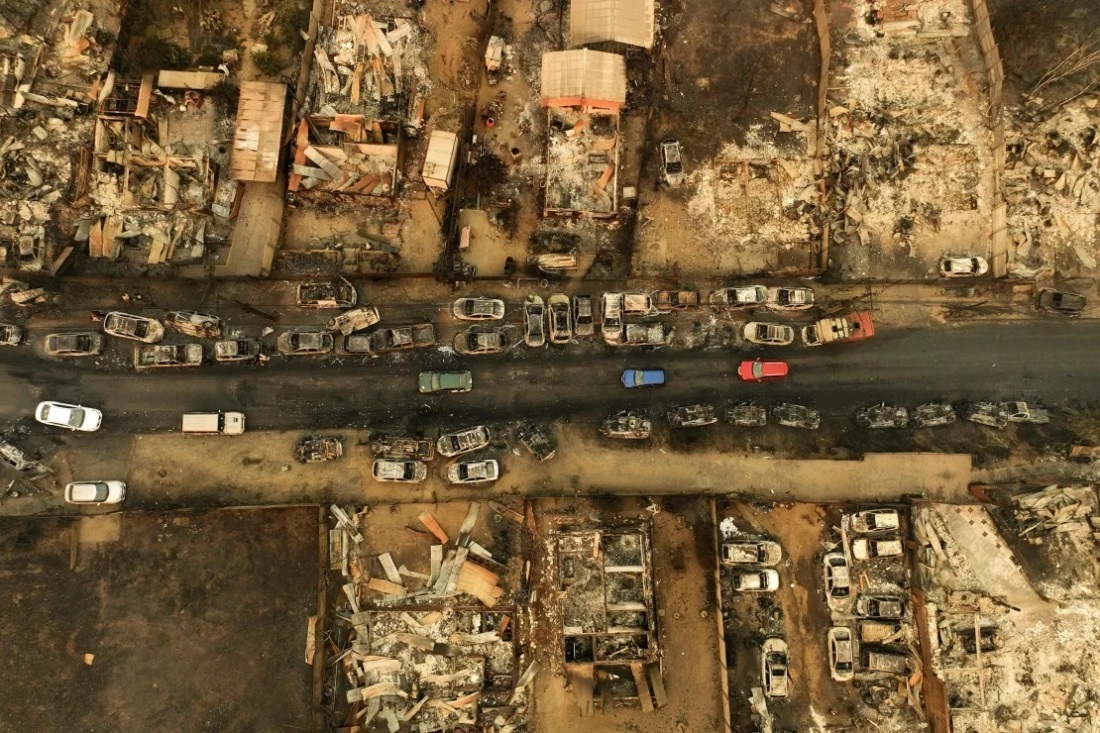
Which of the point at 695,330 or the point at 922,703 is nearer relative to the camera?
the point at 922,703

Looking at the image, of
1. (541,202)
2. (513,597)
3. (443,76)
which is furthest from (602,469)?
(443,76)

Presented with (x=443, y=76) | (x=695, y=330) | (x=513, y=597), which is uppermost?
(x=443, y=76)

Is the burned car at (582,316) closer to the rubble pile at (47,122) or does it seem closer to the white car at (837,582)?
the white car at (837,582)

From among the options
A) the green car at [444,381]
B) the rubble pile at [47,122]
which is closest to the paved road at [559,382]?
the green car at [444,381]

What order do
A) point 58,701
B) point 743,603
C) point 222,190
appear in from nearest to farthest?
point 58,701
point 743,603
point 222,190

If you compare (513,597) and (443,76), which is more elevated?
(443,76)

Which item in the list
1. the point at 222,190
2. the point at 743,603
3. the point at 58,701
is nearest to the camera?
the point at 58,701

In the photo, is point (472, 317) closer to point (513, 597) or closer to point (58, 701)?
point (513, 597)
